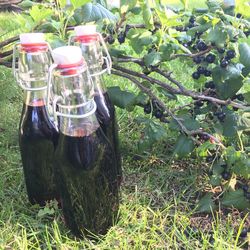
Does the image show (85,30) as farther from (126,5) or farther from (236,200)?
(236,200)

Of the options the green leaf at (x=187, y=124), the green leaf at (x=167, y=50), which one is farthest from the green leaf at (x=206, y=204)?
the green leaf at (x=167, y=50)

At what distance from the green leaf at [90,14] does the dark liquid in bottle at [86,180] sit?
0.36 meters

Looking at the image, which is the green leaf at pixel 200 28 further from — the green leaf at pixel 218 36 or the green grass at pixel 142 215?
the green grass at pixel 142 215

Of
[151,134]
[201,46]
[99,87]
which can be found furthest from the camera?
[151,134]

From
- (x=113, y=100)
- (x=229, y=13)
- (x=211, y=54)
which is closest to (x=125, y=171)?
(x=113, y=100)

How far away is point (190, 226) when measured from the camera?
47.3 inches

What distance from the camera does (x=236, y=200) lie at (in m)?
1.22

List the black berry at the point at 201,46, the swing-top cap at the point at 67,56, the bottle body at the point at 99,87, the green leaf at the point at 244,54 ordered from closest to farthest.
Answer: the swing-top cap at the point at 67,56 < the bottle body at the point at 99,87 < the green leaf at the point at 244,54 < the black berry at the point at 201,46

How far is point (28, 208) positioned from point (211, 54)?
2.33 feet

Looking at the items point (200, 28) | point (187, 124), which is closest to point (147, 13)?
point (200, 28)

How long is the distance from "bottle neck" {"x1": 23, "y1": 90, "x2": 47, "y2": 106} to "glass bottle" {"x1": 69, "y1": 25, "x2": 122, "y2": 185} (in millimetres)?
136

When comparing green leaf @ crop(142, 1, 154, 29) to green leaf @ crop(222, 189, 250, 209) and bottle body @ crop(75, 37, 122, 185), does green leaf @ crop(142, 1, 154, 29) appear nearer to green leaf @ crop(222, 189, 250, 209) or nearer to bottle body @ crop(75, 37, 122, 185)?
bottle body @ crop(75, 37, 122, 185)

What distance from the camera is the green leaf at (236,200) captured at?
3.98 ft

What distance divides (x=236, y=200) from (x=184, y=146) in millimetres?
229
